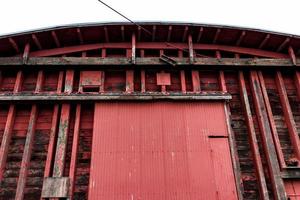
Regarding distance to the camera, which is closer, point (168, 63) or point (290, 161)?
point (290, 161)

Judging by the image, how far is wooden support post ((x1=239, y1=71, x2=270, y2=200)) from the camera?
30.6 feet

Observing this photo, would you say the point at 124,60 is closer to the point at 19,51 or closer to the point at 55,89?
the point at 55,89

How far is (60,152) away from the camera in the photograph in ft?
31.2

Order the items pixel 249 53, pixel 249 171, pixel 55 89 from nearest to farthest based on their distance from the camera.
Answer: pixel 249 171, pixel 55 89, pixel 249 53

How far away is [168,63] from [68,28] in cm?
360

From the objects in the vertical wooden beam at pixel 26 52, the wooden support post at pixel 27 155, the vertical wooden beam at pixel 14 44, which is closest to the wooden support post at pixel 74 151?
the wooden support post at pixel 27 155

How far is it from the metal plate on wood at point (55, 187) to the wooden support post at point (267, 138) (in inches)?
235

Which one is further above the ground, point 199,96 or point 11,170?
point 199,96

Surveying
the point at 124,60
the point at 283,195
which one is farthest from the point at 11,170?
the point at 283,195

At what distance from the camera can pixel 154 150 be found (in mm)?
9586

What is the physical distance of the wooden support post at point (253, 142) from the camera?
9.31 metres

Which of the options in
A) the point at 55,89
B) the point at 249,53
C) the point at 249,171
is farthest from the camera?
the point at 249,53

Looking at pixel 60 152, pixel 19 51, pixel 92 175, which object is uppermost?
pixel 19 51

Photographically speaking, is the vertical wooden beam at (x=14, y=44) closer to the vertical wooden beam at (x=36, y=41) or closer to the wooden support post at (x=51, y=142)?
the vertical wooden beam at (x=36, y=41)
